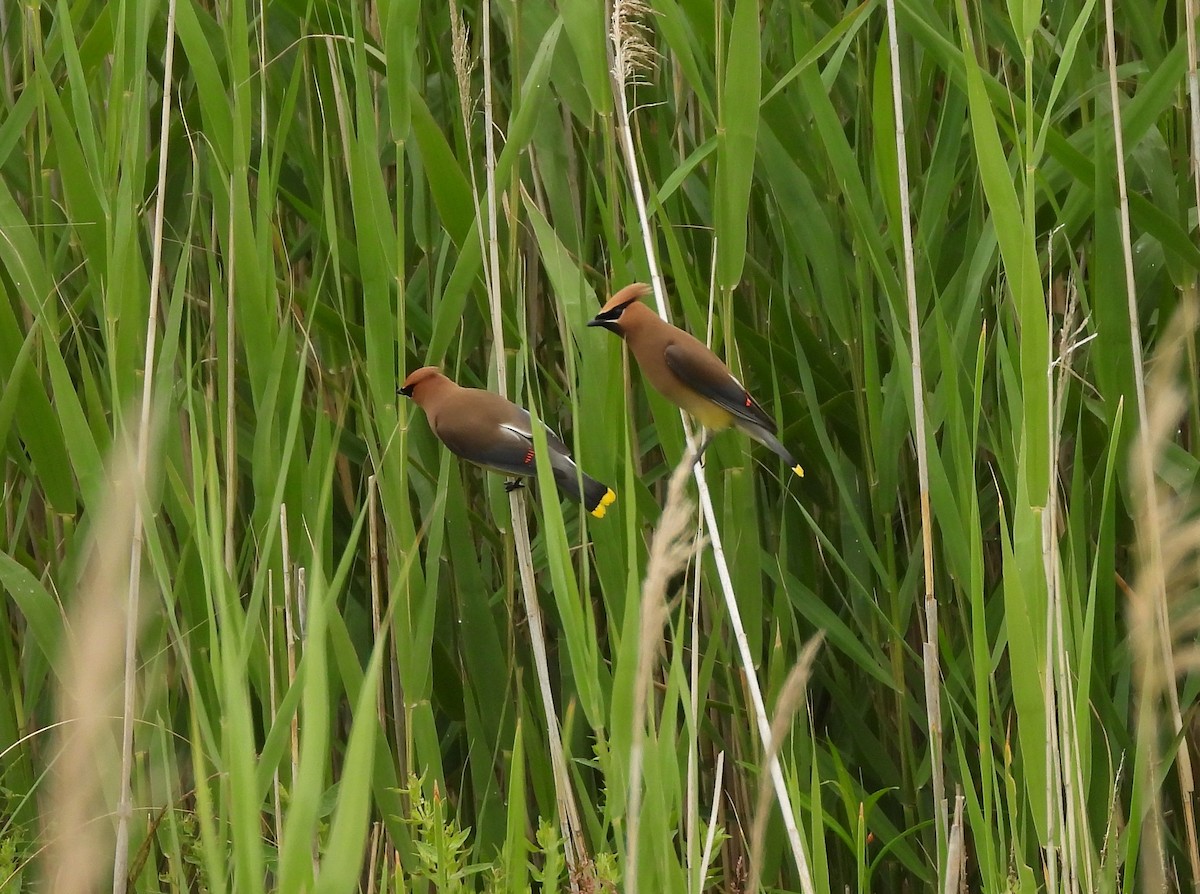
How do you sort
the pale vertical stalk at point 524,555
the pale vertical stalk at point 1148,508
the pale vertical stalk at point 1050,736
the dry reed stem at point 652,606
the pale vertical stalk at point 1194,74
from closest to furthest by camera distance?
1. the dry reed stem at point 652,606
2. the pale vertical stalk at point 1050,736
3. the pale vertical stalk at point 1148,508
4. the pale vertical stalk at point 524,555
5. the pale vertical stalk at point 1194,74

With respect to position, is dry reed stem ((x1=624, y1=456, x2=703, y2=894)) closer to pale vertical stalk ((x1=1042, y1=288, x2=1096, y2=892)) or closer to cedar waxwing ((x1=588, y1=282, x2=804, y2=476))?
pale vertical stalk ((x1=1042, y1=288, x2=1096, y2=892))

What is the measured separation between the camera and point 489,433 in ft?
7.09

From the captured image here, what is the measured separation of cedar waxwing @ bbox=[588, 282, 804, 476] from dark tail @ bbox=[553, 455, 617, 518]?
0.18m

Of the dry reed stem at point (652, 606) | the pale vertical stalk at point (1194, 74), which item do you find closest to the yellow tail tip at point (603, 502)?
the dry reed stem at point (652, 606)

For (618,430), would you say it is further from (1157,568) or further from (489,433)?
(1157,568)

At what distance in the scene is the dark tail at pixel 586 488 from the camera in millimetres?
2010

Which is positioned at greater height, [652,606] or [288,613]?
[652,606]

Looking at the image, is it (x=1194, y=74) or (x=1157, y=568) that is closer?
(x=1157, y=568)

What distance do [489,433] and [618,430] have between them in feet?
0.65

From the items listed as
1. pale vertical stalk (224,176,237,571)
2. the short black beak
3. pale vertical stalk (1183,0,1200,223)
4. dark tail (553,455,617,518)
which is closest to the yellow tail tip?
dark tail (553,455,617,518)

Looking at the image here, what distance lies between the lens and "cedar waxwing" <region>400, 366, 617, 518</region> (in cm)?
214

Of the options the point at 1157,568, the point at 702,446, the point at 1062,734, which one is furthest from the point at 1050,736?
the point at 702,446

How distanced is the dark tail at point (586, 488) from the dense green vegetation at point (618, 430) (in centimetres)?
5

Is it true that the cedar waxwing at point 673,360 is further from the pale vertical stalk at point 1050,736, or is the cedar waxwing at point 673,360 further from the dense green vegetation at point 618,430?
the pale vertical stalk at point 1050,736
